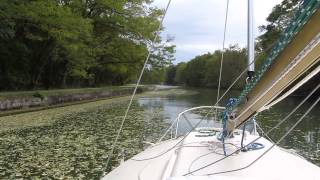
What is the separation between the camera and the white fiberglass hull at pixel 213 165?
11.8 ft

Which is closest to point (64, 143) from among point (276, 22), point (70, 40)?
point (70, 40)

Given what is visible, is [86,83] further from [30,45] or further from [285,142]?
[285,142]

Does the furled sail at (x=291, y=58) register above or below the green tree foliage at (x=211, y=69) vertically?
below

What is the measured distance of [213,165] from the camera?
3.97 meters

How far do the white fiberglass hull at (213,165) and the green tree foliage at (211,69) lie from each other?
56004 mm

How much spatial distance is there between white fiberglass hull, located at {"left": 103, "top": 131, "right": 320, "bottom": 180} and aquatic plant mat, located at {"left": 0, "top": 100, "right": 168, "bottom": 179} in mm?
2969

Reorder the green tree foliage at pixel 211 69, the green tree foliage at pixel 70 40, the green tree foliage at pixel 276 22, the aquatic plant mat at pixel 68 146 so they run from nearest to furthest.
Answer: the aquatic plant mat at pixel 68 146, the green tree foliage at pixel 70 40, the green tree foliage at pixel 276 22, the green tree foliage at pixel 211 69

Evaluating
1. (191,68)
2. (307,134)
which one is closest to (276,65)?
(307,134)

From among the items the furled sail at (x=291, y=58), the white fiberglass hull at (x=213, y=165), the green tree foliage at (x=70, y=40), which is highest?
the green tree foliage at (x=70, y=40)

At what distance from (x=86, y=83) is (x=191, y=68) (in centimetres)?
6833

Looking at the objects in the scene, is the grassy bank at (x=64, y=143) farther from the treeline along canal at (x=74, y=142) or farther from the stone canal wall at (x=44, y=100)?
the stone canal wall at (x=44, y=100)

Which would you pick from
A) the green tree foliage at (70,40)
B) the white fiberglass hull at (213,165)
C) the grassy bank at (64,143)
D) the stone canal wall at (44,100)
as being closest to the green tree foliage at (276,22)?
the green tree foliage at (70,40)

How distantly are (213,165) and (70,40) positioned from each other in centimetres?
2553

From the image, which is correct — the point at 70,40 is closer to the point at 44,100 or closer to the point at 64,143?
the point at 44,100
